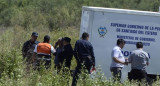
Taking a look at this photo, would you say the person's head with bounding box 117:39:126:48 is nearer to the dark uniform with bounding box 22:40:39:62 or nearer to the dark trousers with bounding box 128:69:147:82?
the dark trousers with bounding box 128:69:147:82

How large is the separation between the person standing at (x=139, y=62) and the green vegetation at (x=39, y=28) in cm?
181

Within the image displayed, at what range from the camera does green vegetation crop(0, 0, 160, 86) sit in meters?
7.58

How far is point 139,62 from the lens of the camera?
36.1 feet

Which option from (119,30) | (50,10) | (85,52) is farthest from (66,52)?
(50,10)

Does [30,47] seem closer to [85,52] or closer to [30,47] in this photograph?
[30,47]

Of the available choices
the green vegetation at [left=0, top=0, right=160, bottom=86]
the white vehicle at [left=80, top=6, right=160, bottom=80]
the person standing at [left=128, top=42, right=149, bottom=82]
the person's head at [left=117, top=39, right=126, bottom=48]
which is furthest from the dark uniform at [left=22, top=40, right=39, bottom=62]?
the person standing at [left=128, top=42, right=149, bottom=82]

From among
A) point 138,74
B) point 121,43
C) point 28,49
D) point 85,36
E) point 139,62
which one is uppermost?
point 85,36

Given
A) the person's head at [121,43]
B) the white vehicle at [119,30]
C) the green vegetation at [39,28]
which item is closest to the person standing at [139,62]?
the person's head at [121,43]

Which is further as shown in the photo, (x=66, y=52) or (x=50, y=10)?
(x=50, y=10)

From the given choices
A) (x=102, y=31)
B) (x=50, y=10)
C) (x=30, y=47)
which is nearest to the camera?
(x=102, y=31)

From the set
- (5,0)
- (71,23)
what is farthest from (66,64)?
(5,0)

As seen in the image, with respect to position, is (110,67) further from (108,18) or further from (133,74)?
(108,18)

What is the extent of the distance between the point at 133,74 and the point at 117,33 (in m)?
1.35

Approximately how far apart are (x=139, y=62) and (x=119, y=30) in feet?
4.15
